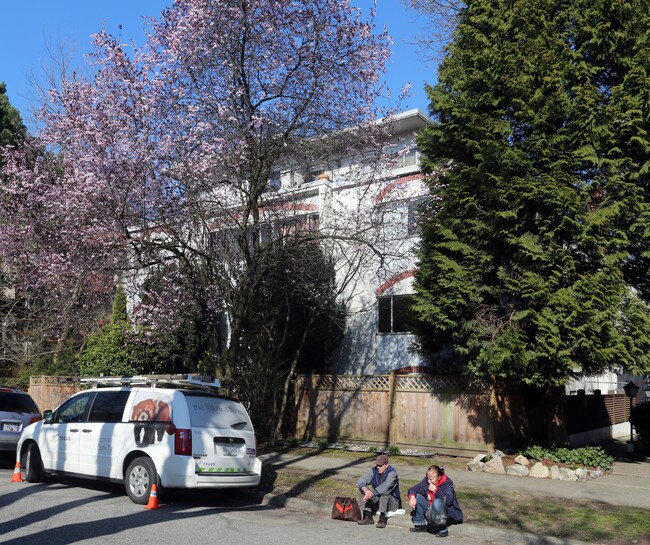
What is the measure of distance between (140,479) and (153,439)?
0.58 m

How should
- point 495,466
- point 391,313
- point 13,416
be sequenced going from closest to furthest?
1. point 495,466
2. point 13,416
3. point 391,313

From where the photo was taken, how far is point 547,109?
11.9 m

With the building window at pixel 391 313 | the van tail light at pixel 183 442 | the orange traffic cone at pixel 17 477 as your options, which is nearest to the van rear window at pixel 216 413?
the van tail light at pixel 183 442

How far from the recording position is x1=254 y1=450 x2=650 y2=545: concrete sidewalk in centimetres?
796

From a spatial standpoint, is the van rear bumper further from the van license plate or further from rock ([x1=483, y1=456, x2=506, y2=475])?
rock ([x1=483, y1=456, x2=506, y2=475])

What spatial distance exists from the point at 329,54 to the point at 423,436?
8104 millimetres

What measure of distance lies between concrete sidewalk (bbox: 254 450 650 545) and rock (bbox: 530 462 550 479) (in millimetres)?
204

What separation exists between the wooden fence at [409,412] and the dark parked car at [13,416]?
6264mm

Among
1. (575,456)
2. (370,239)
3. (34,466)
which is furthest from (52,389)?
(575,456)

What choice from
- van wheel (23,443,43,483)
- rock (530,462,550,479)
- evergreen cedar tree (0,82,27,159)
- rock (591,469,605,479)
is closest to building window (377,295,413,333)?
rock (530,462,550,479)

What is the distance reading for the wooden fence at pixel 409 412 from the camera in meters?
13.6

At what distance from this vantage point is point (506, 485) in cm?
1077

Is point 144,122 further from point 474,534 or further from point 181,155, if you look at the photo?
point 474,534

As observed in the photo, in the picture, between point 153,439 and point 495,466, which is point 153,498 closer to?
point 153,439
